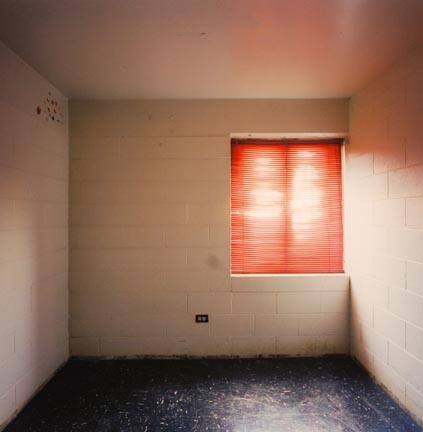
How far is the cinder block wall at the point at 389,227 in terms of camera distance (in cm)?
213

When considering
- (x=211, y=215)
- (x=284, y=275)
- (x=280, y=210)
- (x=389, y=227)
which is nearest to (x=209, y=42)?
(x=211, y=215)

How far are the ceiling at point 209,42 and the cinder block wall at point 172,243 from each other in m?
0.30

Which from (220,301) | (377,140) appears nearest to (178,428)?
(220,301)

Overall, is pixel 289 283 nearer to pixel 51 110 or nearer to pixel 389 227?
pixel 389 227

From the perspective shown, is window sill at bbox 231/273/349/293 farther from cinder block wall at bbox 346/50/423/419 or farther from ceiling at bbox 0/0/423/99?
ceiling at bbox 0/0/423/99

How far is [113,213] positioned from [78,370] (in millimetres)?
1451

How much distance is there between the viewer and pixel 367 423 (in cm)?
209

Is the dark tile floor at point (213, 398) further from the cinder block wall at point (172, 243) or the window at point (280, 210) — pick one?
the window at point (280, 210)

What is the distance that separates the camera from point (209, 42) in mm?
2023

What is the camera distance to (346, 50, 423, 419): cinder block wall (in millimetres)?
2131

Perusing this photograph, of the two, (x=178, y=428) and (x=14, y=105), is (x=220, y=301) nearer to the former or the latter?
(x=178, y=428)

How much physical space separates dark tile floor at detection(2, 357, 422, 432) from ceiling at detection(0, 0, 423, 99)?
8.26 feet

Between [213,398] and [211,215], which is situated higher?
[211,215]

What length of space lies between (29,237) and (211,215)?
1.54 meters
